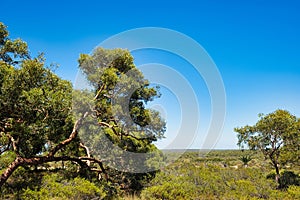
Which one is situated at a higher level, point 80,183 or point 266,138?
point 266,138

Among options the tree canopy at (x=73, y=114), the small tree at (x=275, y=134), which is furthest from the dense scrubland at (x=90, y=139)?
the small tree at (x=275, y=134)

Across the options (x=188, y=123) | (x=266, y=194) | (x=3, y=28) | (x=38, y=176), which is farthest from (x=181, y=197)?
(x=3, y=28)

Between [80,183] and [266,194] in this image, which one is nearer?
[80,183]

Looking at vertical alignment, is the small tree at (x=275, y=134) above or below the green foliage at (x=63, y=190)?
above

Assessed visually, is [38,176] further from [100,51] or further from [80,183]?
[100,51]

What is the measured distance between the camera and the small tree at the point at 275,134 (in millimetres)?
18250

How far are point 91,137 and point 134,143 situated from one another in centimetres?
235

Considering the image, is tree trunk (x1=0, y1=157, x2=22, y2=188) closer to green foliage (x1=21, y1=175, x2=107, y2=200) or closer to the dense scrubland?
the dense scrubland

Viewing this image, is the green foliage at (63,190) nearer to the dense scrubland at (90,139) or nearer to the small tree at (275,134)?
the dense scrubland at (90,139)

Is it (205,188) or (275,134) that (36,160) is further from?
(275,134)

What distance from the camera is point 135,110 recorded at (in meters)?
11.2

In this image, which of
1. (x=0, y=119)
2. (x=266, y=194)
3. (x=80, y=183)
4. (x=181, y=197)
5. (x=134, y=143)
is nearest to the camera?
(x=0, y=119)

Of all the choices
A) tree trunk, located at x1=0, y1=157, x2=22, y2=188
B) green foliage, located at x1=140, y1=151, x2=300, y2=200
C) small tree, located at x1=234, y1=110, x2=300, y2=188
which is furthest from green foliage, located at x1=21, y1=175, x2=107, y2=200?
small tree, located at x1=234, y1=110, x2=300, y2=188

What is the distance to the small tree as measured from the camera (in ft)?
59.9
